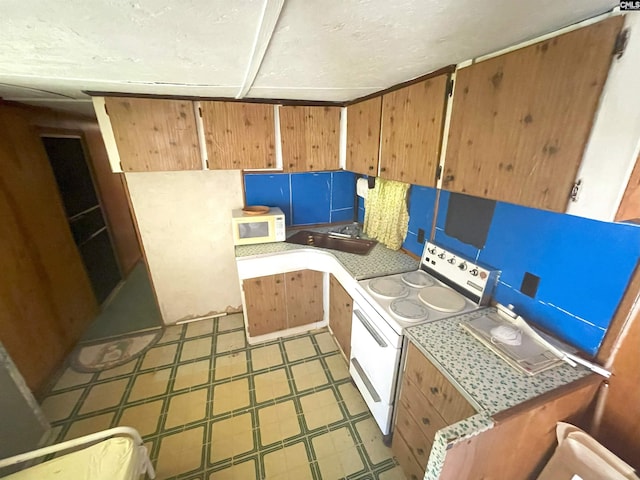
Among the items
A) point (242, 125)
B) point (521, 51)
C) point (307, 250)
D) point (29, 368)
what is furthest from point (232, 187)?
point (521, 51)

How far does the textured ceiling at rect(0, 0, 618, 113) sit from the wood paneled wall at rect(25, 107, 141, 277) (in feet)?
4.06

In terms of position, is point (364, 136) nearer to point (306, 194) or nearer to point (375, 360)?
point (306, 194)

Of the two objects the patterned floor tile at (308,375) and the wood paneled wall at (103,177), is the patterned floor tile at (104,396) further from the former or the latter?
the wood paneled wall at (103,177)

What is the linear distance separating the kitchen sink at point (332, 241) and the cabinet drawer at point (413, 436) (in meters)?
1.27

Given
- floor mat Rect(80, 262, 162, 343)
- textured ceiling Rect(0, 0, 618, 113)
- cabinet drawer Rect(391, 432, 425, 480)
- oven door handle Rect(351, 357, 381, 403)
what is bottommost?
floor mat Rect(80, 262, 162, 343)

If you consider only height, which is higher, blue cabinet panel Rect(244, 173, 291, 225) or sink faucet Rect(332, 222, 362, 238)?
blue cabinet panel Rect(244, 173, 291, 225)

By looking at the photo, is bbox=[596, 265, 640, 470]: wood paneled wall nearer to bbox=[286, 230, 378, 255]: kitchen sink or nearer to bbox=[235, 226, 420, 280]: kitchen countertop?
bbox=[235, 226, 420, 280]: kitchen countertop

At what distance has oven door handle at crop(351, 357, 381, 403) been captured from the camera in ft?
5.16

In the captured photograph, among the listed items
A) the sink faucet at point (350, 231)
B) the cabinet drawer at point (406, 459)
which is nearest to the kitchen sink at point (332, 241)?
the sink faucet at point (350, 231)

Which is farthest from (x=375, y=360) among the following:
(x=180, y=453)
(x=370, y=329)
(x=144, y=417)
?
(x=144, y=417)

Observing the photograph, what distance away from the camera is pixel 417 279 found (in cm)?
171

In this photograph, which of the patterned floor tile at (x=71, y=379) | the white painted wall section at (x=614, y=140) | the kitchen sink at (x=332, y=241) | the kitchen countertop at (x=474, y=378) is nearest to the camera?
the white painted wall section at (x=614, y=140)

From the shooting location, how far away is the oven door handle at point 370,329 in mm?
1425

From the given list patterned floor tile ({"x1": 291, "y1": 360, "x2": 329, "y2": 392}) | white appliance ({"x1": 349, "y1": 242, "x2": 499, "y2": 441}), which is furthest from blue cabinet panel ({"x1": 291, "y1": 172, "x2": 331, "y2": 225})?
patterned floor tile ({"x1": 291, "y1": 360, "x2": 329, "y2": 392})
